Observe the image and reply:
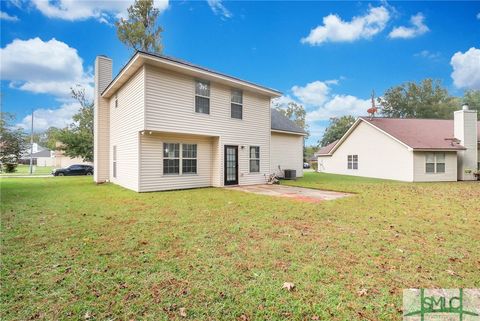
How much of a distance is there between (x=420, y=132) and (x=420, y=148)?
3.53 meters

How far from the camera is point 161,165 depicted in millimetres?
10305

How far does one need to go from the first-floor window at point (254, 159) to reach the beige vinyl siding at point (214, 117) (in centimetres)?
22

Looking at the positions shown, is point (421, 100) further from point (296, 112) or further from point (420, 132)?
point (420, 132)

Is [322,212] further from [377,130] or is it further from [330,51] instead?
→ [330,51]

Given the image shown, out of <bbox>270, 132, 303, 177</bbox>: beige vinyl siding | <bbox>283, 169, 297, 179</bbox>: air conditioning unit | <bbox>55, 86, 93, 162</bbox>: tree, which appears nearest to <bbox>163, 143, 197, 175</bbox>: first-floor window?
<bbox>270, 132, 303, 177</bbox>: beige vinyl siding

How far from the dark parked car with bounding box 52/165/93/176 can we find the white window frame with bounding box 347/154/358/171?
25.3 meters

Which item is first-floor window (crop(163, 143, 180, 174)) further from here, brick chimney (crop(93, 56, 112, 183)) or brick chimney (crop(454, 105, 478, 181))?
brick chimney (crop(454, 105, 478, 181))

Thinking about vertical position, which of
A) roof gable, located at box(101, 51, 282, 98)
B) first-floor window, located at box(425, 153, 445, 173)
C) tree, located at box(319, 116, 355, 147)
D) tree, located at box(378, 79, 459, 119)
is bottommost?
first-floor window, located at box(425, 153, 445, 173)

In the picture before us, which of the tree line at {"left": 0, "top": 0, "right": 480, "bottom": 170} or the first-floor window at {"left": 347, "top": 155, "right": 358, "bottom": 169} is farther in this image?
the first-floor window at {"left": 347, "top": 155, "right": 358, "bottom": 169}

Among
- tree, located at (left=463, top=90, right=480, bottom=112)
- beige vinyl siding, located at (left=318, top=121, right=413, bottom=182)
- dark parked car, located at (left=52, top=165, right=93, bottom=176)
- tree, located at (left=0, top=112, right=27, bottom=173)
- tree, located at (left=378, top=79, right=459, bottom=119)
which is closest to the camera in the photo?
tree, located at (left=0, top=112, right=27, bottom=173)

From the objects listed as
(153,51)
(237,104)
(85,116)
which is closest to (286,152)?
(237,104)

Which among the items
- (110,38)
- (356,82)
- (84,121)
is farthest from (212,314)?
(356,82)

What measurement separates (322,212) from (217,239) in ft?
11.2

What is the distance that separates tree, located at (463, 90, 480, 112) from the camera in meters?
41.9
